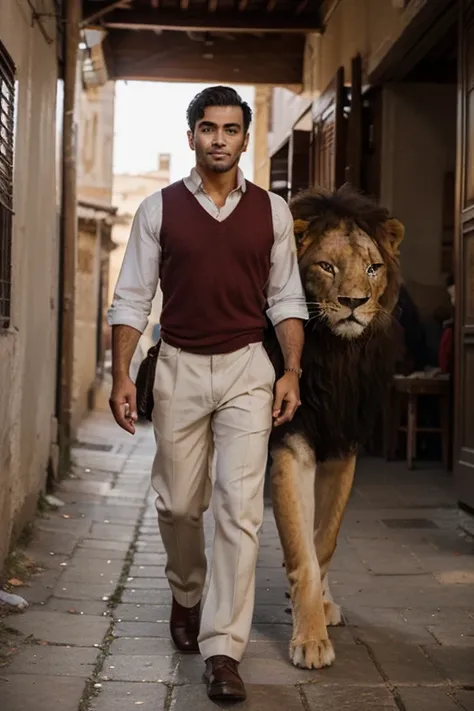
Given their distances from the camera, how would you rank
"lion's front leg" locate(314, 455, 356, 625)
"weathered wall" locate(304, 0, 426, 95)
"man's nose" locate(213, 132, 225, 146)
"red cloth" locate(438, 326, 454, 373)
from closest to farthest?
"man's nose" locate(213, 132, 225, 146) → "lion's front leg" locate(314, 455, 356, 625) → "weathered wall" locate(304, 0, 426, 95) → "red cloth" locate(438, 326, 454, 373)

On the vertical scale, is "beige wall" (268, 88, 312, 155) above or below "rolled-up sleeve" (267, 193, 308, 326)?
above

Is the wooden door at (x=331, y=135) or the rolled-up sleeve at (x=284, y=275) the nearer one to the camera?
the rolled-up sleeve at (x=284, y=275)

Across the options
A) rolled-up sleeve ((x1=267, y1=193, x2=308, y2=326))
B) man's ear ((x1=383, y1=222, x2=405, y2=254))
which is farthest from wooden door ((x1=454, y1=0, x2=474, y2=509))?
rolled-up sleeve ((x1=267, y1=193, x2=308, y2=326))

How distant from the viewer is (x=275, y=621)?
163 inches

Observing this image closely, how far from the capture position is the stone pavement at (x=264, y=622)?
10.7ft

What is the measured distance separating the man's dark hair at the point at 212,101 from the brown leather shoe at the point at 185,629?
163 cm

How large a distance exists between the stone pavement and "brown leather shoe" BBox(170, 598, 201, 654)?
6cm

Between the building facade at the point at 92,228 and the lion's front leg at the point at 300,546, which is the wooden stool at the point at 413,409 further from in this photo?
the lion's front leg at the point at 300,546

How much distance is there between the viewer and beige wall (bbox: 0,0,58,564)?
488 cm

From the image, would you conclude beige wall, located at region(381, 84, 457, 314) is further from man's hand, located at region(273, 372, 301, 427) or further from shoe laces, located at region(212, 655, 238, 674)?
shoe laces, located at region(212, 655, 238, 674)

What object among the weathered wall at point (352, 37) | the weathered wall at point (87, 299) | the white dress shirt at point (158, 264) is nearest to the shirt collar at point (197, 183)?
the white dress shirt at point (158, 264)

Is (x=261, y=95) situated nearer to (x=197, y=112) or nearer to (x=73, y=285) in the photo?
(x=73, y=285)

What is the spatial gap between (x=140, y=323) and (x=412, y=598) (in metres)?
1.90

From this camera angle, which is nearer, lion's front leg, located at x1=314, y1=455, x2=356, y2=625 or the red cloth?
lion's front leg, located at x1=314, y1=455, x2=356, y2=625
